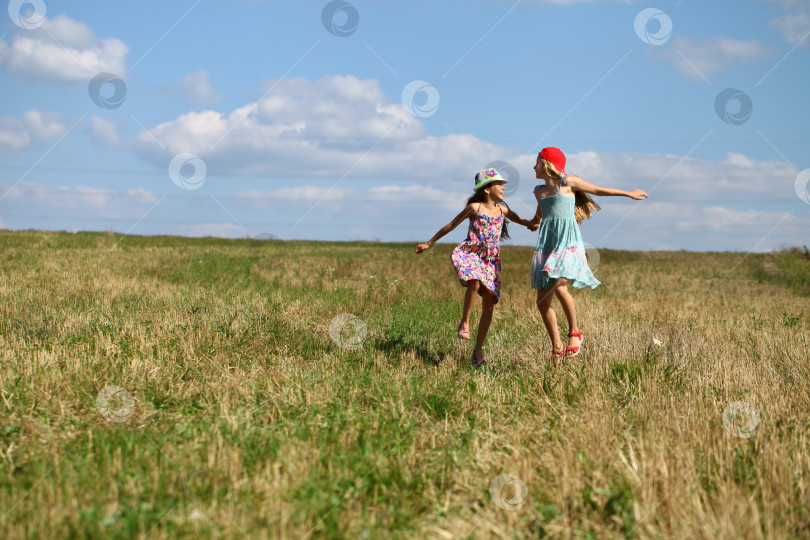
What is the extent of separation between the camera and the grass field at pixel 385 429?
10.7ft

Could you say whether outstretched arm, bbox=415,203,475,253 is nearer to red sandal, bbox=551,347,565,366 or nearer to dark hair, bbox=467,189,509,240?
dark hair, bbox=467,189,509,240

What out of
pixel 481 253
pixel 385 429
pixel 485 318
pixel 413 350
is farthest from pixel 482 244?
pixel 385 429

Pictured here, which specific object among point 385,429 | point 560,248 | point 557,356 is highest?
point 560,248

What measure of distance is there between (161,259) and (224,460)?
1670 centimetres

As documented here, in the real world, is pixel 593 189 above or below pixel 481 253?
above

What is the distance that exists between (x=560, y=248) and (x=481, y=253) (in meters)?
1.07

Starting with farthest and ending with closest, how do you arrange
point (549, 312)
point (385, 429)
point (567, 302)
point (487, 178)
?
point (487, 178) → point (549, 312) → point (567, 302) → point (385, 429)

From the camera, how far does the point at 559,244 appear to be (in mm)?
6375

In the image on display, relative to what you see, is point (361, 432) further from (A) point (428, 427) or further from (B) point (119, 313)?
(B) point (119, 313)

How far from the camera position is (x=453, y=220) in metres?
7.20

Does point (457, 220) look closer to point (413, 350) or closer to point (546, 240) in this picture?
point (546, 240)

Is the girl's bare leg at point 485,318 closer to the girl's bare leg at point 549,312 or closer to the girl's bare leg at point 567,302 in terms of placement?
the girl's bare leg at point 549,312

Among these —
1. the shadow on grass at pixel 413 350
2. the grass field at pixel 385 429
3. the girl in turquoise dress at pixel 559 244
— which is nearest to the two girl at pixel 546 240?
the girl in turquoise dress at pixel 559 244

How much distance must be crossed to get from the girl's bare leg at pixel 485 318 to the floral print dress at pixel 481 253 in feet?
0.30
